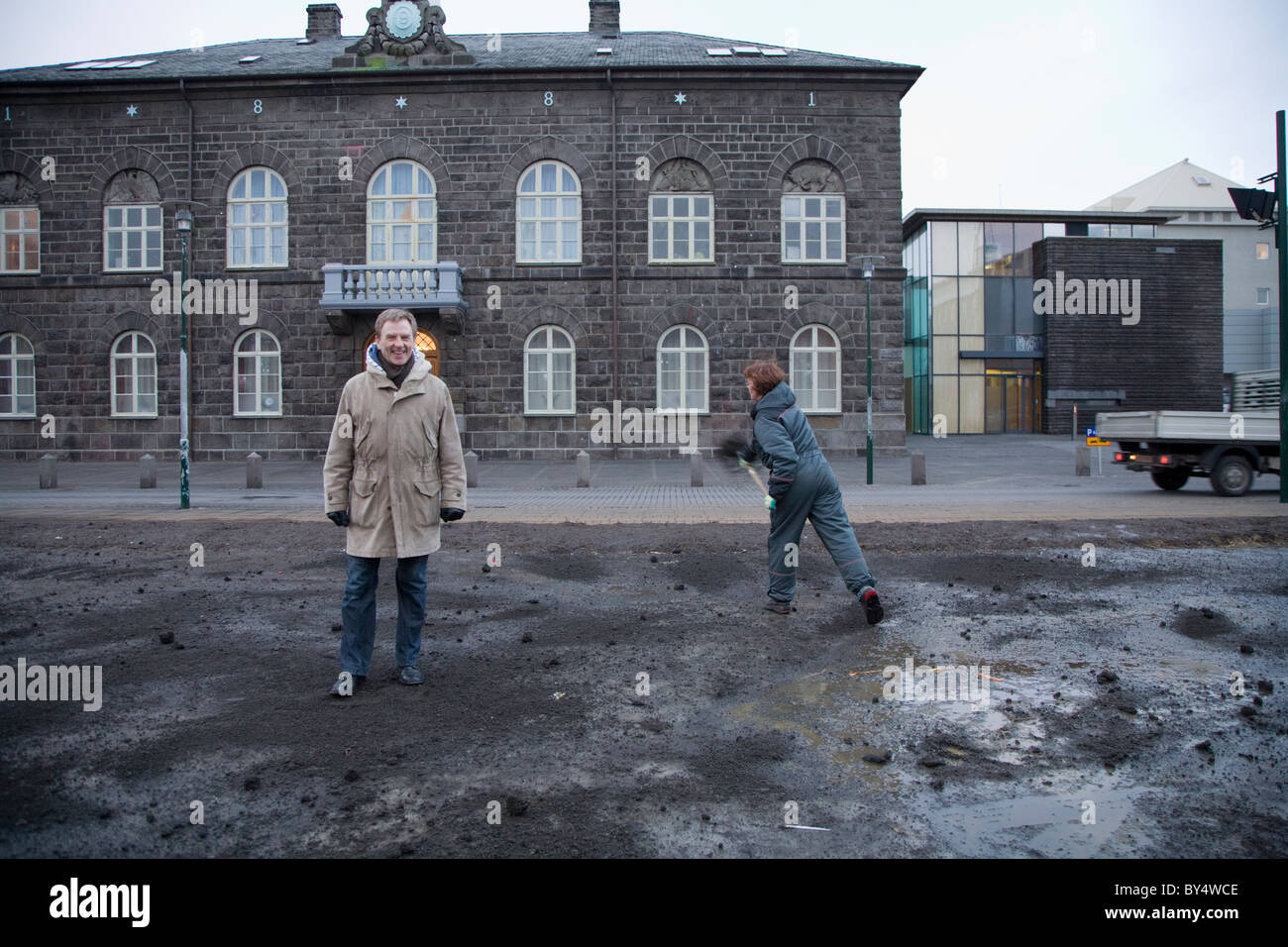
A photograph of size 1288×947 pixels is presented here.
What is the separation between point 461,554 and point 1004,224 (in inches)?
1435

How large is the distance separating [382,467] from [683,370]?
21198 millimetres

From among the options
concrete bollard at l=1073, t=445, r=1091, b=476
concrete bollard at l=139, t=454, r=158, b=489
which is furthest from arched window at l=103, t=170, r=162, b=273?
concrete bollard at l=1073, t=445, r=1091, b=476

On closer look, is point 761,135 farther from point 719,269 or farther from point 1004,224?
point 1004,224

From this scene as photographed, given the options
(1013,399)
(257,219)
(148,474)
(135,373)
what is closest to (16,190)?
(135,373)

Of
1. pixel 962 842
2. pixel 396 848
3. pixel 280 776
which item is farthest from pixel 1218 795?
pixel 280 776

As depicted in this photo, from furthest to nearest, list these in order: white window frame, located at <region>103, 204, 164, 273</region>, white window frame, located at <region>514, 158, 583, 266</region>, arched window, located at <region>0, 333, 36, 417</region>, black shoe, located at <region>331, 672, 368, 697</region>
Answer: arched window, located at <region>0, 333, 36, 417</region>
white window frame, located at <region>103, 204, 164, 273</region>
white window frame, located at <region>514, 158, 583, 266</region>
black shoe, located at <region>331, 672, 368, 697</region>

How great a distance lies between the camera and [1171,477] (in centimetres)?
1703

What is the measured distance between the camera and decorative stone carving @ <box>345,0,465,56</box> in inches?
1027

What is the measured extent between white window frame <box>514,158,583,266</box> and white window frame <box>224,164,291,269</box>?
6.64 m

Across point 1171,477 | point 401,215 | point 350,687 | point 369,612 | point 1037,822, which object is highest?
point 401,215

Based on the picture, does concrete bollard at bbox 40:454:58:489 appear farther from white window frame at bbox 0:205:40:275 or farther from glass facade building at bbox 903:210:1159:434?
glass facade building at bbox 903:210:1159:434

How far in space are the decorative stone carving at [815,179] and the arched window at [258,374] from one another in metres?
15.2

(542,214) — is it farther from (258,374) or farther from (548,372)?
(258,374)

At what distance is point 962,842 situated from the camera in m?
3.24
